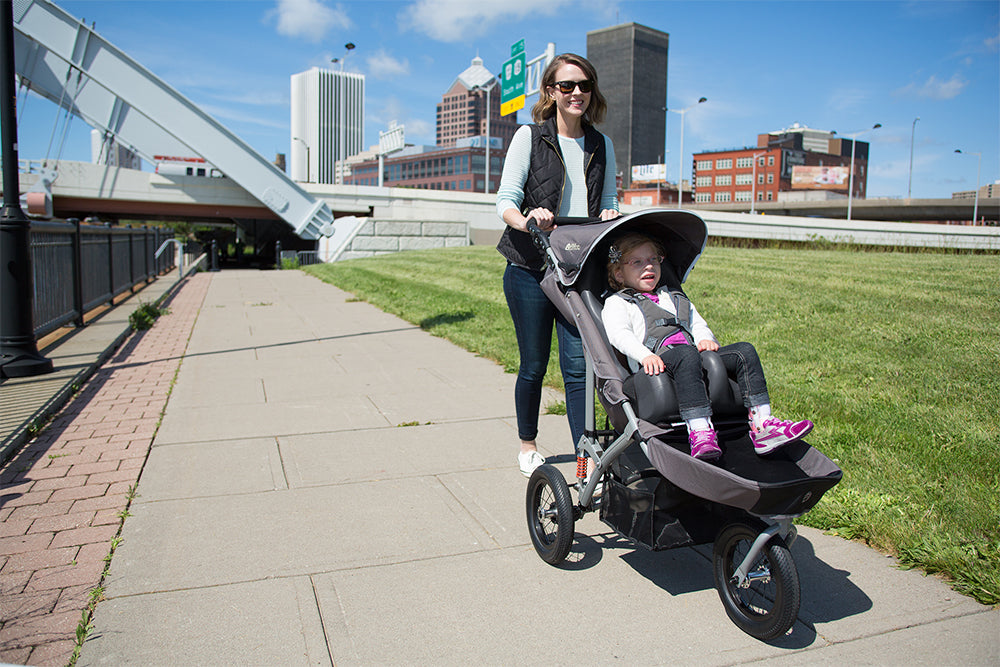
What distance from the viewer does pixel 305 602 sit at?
9.33 ft

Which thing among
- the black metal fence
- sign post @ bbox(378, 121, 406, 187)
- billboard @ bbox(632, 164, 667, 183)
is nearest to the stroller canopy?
the black metal fence

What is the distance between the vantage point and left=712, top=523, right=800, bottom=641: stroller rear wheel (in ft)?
A: 7.75

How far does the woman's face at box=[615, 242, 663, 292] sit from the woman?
1.46ft

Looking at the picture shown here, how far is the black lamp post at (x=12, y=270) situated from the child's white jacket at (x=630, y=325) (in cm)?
579

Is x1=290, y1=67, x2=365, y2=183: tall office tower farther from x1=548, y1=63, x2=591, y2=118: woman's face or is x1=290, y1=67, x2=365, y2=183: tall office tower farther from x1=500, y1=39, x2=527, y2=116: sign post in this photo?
x1=548, y1=63, x2=591, y2=118: woman's face

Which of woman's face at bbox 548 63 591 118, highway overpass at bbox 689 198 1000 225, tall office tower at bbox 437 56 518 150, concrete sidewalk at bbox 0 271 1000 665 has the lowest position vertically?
concrete sidewalk at bbox 0 271 1000 665

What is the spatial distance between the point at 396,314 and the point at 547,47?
23.1 metres

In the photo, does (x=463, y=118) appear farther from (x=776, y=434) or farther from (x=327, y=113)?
(x=776, y=434)

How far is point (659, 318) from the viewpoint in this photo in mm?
3061

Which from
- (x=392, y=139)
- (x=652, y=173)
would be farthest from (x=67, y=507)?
(x=652, y=173)

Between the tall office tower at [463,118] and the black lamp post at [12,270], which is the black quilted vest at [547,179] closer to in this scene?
the black lamp post at [12,270]

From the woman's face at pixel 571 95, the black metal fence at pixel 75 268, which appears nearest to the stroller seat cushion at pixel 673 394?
the woman's face at pixel 571 95

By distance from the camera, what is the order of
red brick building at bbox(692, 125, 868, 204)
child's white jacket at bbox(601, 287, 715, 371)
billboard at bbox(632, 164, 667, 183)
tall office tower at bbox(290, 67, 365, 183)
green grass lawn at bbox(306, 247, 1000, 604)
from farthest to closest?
red brick building at bbox(692, 125, 868, 204) < billboard at bbox(632, 164, 667, 183) < tall office tower at bbox(290, 67, 365, 183) < green grass lawn at bbox(306, 247, 1000, 604) < child's white jacket at bbox(601, 287, 715, 371)

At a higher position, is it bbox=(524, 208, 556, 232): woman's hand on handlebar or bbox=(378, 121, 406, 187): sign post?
bbox=(378, 121, 406, 187): sign post
